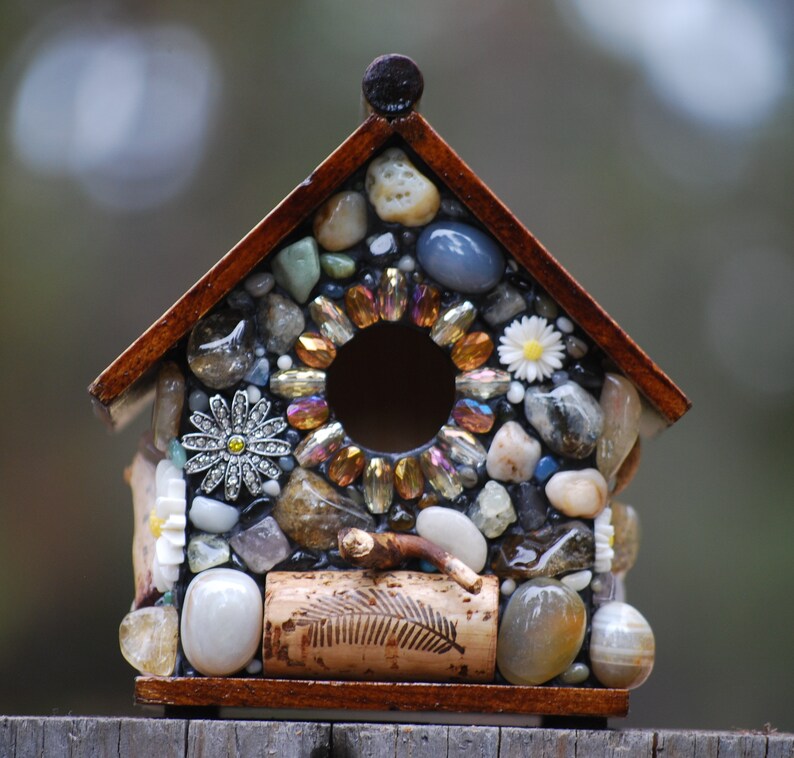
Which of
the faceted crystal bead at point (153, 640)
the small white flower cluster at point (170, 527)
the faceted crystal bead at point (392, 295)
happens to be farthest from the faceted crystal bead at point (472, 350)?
the faceted crystal bead at point (153, 640)

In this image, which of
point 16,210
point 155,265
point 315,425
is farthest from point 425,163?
point 16,210

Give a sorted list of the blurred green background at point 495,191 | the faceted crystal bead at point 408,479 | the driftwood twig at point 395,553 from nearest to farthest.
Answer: the driftwood twig at point 395,553 < the faceted crystal bead at point 408,479 < the blurred green background at point 495,191

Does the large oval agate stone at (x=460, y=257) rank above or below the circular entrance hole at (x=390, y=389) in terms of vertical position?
above

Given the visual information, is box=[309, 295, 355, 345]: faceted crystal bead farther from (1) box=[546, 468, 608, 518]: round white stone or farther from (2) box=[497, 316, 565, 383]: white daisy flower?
(1) box=[546, 468, 608, 518]: round white stone

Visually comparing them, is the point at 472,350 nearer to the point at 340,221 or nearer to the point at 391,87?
the point at 340,221

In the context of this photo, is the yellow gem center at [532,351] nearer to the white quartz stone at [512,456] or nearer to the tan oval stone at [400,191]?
the white quartz stone at [512,456]

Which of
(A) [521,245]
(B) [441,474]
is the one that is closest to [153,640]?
(B) [441,474]

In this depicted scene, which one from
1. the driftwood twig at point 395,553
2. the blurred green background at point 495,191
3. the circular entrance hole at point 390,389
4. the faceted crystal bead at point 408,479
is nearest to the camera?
the driftwood twig at point 395,553
